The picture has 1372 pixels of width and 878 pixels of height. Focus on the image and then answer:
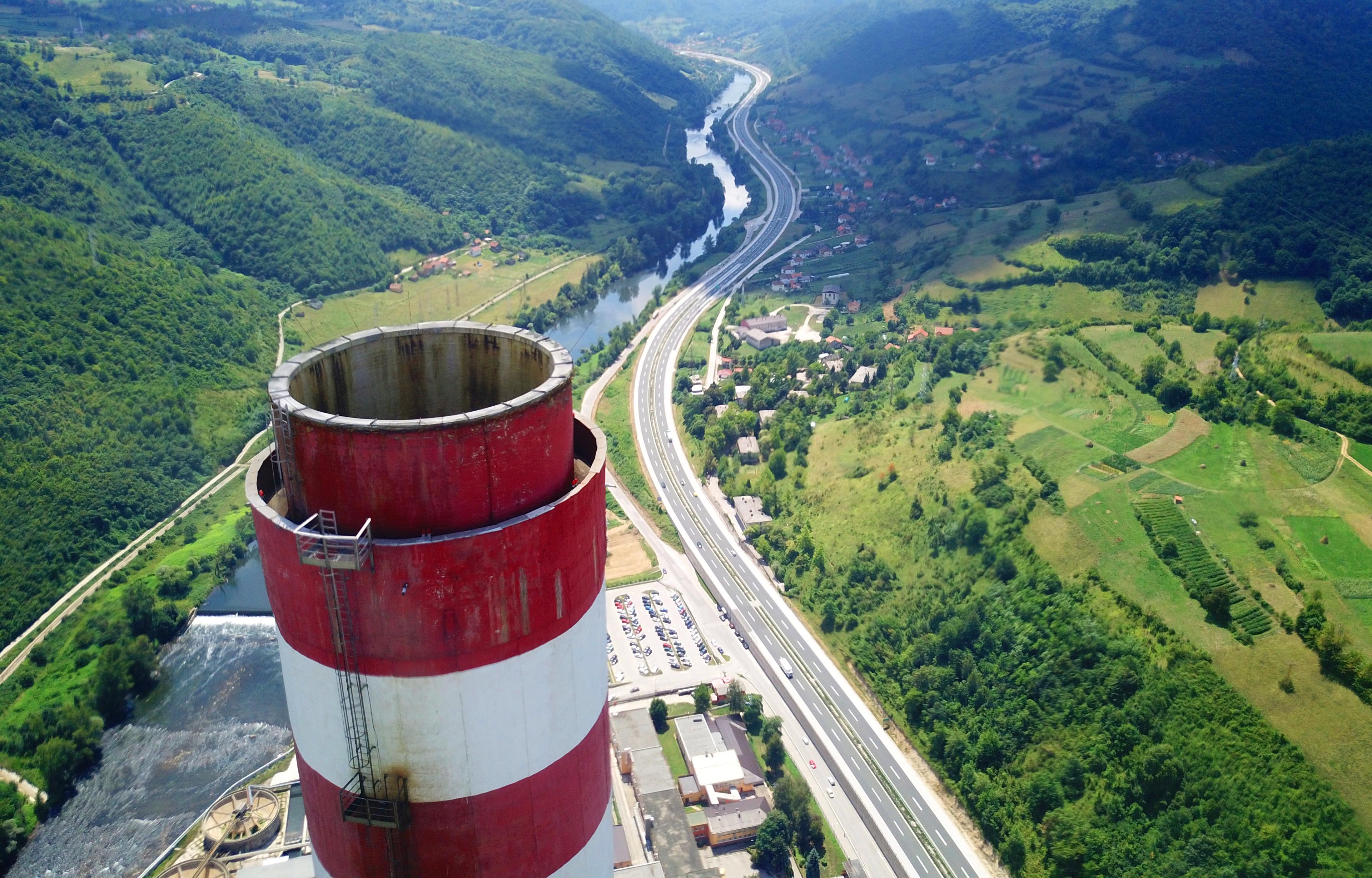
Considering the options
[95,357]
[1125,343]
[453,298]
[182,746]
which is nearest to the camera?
[182,746]

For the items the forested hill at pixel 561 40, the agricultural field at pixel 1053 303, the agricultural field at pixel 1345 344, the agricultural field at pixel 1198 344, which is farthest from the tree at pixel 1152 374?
the forested hill at pixel 561 40

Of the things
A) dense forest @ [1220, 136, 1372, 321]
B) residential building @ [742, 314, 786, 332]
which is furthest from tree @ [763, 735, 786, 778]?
dense forest @ [1220, 136, 1372, 321]

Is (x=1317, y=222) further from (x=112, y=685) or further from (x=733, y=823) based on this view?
(x=112, y=685)

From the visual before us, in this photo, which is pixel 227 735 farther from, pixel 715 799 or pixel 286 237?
pixel 286 237

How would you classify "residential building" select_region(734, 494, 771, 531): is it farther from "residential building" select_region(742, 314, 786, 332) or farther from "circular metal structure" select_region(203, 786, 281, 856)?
"circular metal structure" select_region(203, 786, 281, 856)

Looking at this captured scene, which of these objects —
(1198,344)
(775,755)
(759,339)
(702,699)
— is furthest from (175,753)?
(1198,344)

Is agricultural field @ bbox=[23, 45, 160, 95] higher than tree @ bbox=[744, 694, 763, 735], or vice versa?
agricultural field @ bbox=[23, 45, 160, 95]
